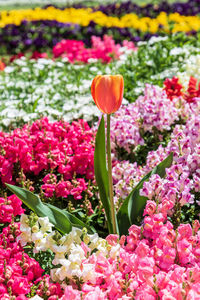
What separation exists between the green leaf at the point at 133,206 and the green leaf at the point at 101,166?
0.10 metres

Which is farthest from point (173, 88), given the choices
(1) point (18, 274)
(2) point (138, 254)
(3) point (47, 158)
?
(1) point (18, 274)

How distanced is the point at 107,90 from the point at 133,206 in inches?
30.1

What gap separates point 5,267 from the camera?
192 cm

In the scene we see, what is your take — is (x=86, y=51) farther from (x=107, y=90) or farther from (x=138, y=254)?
(x=138, y=254)

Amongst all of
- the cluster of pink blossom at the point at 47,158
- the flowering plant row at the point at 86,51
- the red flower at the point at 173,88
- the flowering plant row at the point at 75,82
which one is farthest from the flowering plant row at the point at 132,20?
the cluster of pink blossom at the point at 47,158

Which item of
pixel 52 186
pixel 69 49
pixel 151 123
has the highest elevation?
pixel 69 49

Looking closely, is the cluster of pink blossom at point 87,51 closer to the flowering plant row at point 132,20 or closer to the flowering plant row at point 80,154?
the flowering plant row at point 132,20

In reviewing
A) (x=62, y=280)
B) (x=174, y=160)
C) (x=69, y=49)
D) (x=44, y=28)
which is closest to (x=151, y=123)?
(x=174, y=160)

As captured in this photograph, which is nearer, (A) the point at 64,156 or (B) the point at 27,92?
(A) the point at 64,156

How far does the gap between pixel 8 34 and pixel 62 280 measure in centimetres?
792

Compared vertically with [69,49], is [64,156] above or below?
below

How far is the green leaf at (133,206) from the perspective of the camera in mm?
2492

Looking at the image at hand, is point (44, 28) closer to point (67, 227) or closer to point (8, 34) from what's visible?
point (8, 34)

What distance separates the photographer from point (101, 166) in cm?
237
